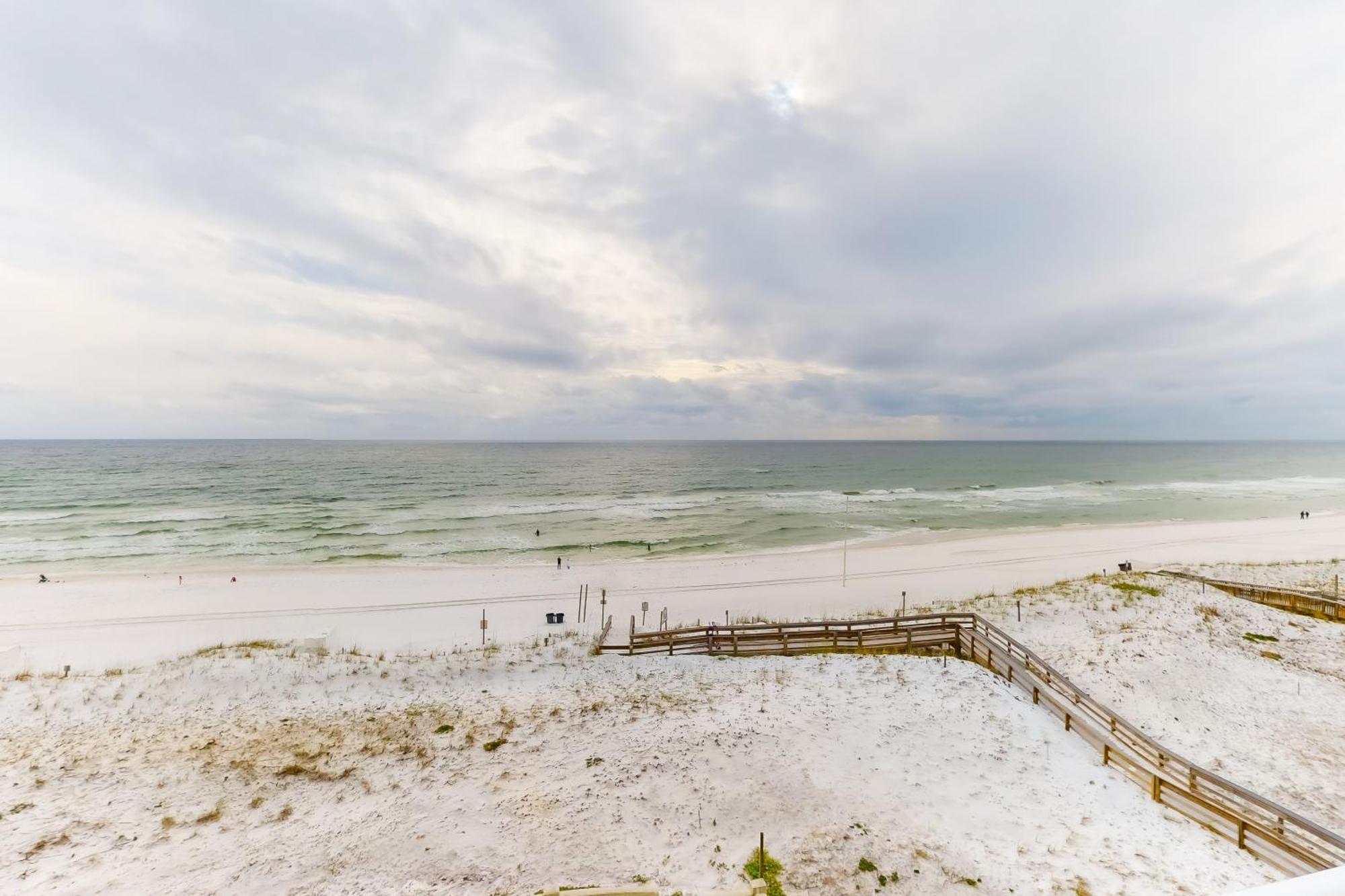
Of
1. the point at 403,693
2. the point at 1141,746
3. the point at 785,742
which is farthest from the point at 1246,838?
the point at 403,693

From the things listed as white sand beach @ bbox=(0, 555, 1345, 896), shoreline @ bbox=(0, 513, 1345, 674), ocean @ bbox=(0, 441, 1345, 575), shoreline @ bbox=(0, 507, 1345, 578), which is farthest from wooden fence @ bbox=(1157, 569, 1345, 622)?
ocean @ bbox=(0, 441, 1345, 575)

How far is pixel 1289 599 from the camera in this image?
1834cm

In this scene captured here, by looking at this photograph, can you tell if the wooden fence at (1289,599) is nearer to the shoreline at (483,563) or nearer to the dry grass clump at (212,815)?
the shoreline at (483,563)

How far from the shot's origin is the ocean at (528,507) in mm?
34000

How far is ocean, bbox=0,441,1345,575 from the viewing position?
3400cm

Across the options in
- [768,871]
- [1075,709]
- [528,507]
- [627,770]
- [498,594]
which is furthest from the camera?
[528,507]

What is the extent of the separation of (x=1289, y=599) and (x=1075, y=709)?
59.1 feet

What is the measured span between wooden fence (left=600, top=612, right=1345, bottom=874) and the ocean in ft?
62.8

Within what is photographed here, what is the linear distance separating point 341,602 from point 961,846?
28.1 m

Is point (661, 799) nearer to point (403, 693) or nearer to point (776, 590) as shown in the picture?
point (403, 693)

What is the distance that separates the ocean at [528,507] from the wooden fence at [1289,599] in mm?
19865

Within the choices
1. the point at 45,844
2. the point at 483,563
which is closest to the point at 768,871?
the point at 45,844

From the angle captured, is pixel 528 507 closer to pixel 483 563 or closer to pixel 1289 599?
pixel 483 563

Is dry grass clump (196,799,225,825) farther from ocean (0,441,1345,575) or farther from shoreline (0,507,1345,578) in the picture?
ocean (0,441,1345,575)
